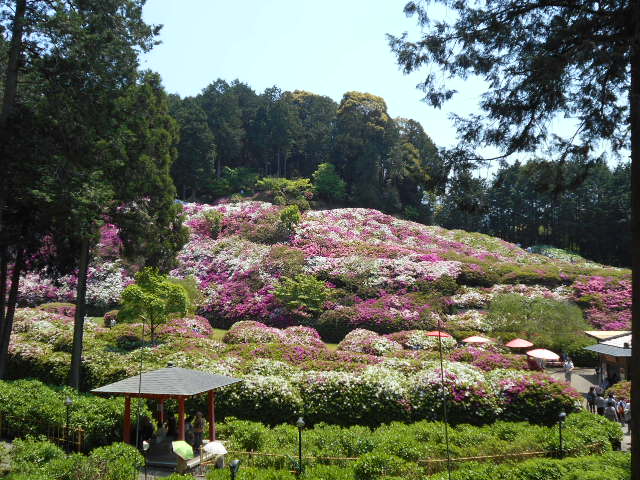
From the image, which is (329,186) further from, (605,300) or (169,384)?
(169,384)

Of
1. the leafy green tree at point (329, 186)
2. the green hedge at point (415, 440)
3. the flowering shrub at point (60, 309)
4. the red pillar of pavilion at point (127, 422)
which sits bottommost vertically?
the green hedge at point (415, 440)

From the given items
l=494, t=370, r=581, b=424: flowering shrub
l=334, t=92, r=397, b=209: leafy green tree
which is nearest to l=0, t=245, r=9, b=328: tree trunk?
l=494, t=370, r=581, b=424: flowering shrub

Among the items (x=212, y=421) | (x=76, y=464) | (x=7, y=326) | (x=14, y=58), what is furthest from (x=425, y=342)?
(x=14, y=58)

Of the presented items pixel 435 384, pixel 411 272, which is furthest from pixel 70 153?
pixel 411 272

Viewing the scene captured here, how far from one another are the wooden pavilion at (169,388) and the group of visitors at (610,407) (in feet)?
38.0

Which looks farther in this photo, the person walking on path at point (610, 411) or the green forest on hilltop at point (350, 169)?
the green forest on hilltop at point (350, 169)

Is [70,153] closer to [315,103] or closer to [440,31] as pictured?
[440,31]

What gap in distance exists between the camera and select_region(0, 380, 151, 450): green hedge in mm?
13328

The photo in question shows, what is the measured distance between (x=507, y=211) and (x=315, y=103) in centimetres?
3201

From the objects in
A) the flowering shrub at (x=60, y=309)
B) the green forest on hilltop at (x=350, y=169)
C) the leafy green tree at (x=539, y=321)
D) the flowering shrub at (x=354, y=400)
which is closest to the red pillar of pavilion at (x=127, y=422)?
the flowering shrub at (x=354, y=400)

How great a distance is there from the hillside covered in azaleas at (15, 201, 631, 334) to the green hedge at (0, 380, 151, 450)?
393 inches

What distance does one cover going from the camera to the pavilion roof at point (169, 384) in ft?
39.2

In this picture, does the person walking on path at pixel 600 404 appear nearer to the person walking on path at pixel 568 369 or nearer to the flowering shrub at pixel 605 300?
the person walking on path at pixel 568 369

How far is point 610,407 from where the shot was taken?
15.7m
